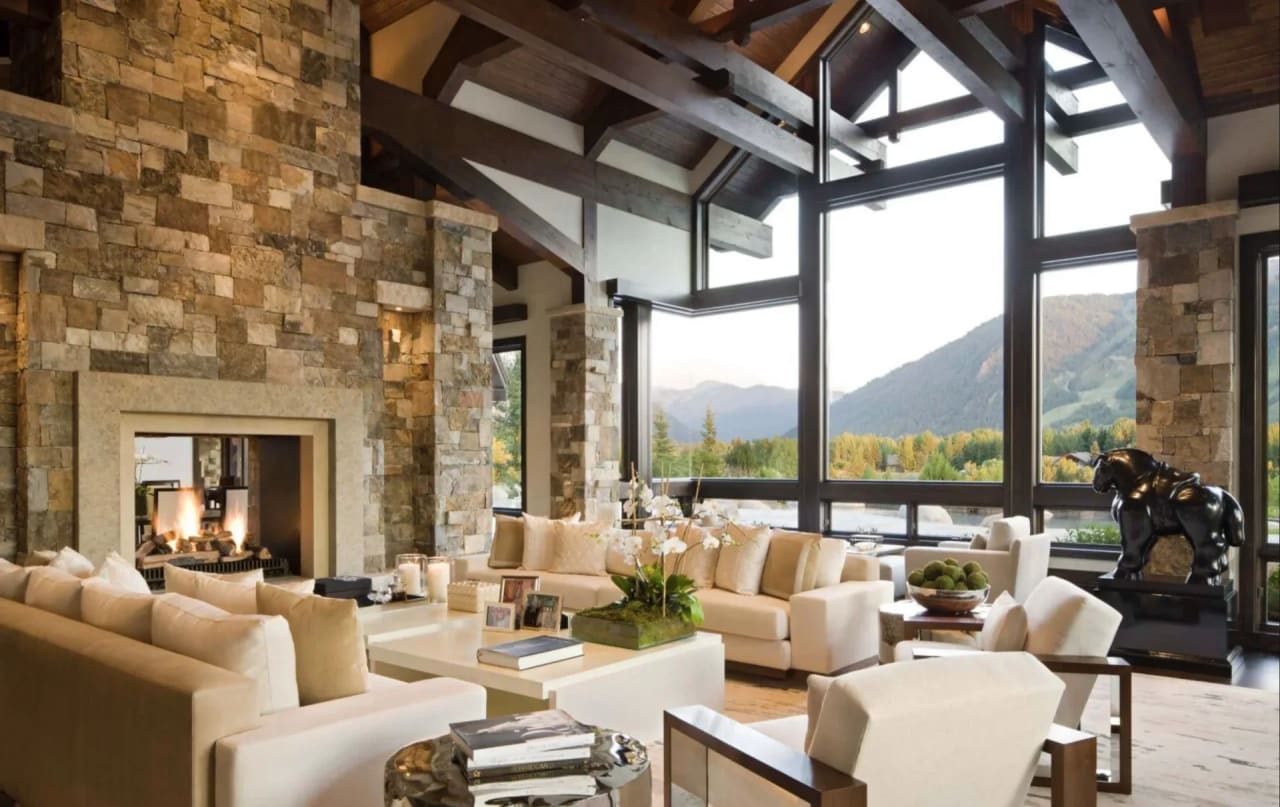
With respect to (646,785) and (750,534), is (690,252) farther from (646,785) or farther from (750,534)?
(646,785)

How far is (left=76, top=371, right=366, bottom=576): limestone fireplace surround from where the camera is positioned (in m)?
5.28

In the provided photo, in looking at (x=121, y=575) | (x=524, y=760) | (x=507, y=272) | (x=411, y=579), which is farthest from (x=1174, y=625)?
(x=507, y=272)

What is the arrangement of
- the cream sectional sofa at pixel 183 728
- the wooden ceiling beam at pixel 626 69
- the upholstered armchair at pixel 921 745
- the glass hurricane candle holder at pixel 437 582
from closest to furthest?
the upholstered armchair at pixel 921 745, the cream sectional sofa at pixel 183 728, the glass hurricane candle holder at pixel 437 582, the wooden ceiling beam at pixel 626 69

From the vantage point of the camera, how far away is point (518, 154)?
8.03 metres

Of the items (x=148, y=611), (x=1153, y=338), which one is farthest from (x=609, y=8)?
(x=148, y=611)

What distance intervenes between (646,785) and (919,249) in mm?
6835

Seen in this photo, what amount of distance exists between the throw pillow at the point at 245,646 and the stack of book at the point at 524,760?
1.77 ft

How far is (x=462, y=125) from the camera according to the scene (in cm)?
754

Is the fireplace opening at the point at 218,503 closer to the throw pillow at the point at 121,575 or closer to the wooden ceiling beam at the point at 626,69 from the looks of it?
the throw pillow at the point at 121,575

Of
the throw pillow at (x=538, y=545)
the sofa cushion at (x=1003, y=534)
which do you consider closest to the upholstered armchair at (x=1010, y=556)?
the sofa cushion at (x=1003, y=534)

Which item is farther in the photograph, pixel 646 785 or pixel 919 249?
pixel 919 249

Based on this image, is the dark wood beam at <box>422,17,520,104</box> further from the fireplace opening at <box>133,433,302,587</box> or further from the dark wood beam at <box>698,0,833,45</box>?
the fireplace opening at <box>133,433,302,587</box>

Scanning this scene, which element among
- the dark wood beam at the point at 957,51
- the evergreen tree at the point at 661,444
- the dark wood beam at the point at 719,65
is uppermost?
the dark wood beam at the point at 719,65

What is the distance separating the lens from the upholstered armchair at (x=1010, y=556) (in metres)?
5.48
